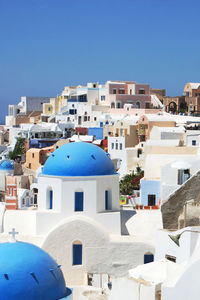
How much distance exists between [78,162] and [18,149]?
1132 inches

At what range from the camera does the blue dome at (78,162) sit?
1564 cm

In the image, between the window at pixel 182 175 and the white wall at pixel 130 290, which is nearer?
the white wall at pixel 130 290

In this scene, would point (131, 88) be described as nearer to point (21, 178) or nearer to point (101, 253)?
point (21, 178)

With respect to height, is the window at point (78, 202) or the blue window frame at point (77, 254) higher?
the window at point (78, 202)

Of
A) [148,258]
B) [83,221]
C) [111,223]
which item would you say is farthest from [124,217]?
[83,221]

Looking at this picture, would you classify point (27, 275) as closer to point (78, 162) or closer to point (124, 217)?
point (78, 162)

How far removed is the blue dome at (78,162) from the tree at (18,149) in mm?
27169

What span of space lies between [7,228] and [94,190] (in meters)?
3.20

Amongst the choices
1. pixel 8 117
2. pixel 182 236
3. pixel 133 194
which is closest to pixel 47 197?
pixel 182 236

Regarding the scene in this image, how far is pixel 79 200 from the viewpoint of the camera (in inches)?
622

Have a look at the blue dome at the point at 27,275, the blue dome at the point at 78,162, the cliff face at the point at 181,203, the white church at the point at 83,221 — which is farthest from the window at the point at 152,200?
the blue dome at the point at 27,275

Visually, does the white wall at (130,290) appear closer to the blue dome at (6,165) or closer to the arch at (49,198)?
the arch at (49,198)

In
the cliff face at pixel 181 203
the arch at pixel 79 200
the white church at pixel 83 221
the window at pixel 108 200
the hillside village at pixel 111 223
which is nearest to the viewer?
the hillside village at pixel 111 223

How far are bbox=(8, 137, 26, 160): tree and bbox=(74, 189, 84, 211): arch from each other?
90.4 feet
